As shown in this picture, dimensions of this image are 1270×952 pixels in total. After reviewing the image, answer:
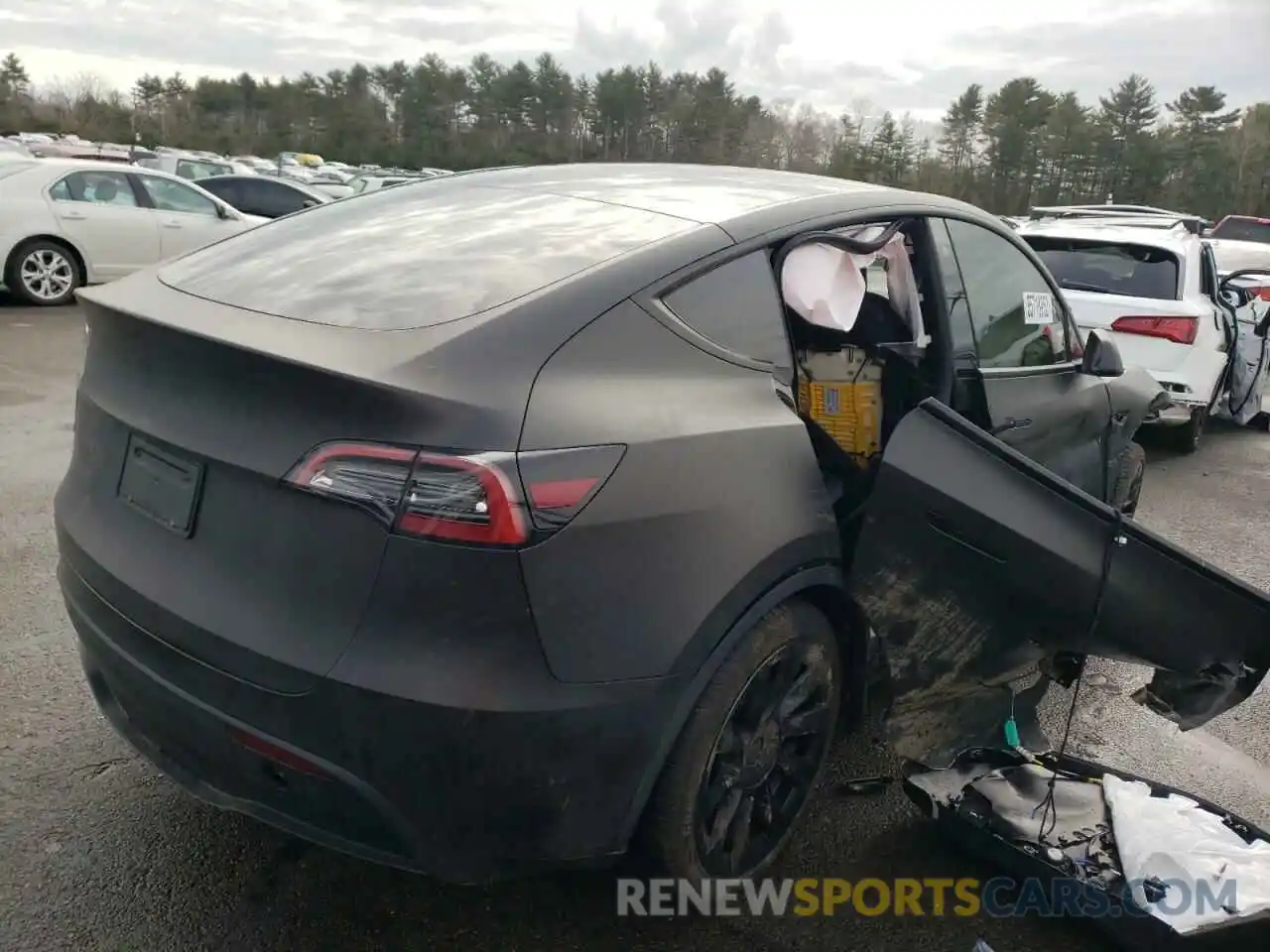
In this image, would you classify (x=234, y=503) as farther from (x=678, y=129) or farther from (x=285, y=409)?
(x=678, y=129)

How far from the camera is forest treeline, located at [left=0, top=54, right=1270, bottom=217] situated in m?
46.4

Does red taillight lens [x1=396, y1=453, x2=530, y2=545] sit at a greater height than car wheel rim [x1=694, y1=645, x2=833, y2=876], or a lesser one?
greater

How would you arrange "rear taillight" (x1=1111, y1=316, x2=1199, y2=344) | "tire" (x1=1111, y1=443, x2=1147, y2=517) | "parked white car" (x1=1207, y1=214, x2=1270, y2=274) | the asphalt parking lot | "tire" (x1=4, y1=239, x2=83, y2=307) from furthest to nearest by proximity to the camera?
"parked white car" (x1=1207, y1=214, x2=1270, y2=274)
"tire" (x1=4, y1=239, x2=83, y2=307)
"rear taillight" (x1=1111, y1=316, x2=1199, y2=344)
"tire" (x1=1111, y1=443, x2=1147, y2=517)
the asphalt parking lot

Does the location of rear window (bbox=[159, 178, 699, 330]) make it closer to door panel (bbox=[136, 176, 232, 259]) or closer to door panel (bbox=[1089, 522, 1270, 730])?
door panel (bbox=[1089, 522, 1270, 730])

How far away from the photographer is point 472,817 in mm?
1868

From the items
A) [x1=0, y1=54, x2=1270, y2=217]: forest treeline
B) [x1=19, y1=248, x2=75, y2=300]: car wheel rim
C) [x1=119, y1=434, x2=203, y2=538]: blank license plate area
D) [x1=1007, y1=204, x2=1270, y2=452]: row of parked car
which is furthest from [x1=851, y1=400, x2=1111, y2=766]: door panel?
[x1=0, y1=54, x2=1270, y2=217]: forest treeline

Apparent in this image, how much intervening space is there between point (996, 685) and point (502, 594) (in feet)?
5.11

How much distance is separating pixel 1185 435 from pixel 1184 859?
20.6 feet

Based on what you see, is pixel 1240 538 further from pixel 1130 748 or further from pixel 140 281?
pixel 140 281

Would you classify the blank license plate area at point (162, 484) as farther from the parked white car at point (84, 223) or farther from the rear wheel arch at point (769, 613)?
the parked white car at point (84, 223)

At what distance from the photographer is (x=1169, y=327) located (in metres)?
6.86

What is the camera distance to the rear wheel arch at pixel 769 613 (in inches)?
80.2

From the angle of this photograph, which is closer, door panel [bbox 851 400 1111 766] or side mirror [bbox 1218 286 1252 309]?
door panel [bbox 851 400 1111 766]

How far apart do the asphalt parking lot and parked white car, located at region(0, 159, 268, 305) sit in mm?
8231
